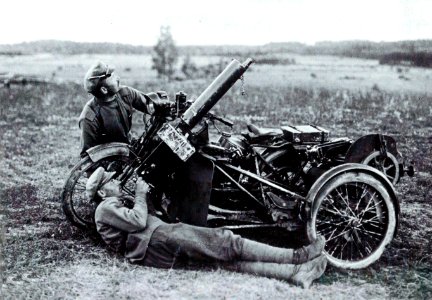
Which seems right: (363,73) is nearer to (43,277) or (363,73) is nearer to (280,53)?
(280,53)

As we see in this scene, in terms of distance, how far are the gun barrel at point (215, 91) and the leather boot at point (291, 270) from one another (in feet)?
4.29

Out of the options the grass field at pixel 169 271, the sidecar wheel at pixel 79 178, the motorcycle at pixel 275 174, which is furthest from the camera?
the sidecar wheel at pixel 79 178

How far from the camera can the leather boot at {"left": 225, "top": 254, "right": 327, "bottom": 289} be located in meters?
3.84

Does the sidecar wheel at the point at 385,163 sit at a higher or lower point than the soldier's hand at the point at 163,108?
lower

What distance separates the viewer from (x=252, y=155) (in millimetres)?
4703

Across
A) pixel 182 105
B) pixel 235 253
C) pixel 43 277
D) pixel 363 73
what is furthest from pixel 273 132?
pixel 363 73

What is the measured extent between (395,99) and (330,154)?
36.9ft

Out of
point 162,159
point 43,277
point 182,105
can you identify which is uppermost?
point 182,105

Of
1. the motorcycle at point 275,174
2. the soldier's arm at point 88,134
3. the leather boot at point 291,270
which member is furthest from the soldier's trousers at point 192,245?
the soldier's arm at point 88,134

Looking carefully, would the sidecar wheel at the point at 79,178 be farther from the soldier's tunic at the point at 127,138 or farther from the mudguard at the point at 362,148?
the mudguard at the point at 362,148

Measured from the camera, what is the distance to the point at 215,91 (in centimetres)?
427

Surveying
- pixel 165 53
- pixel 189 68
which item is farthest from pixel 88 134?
pixel 165 53

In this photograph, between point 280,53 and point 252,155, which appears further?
point 280,53

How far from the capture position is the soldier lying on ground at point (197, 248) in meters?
3.93
